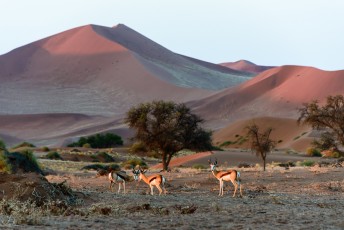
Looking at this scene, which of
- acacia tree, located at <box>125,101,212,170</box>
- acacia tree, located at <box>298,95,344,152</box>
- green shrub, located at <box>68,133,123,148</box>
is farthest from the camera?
green shrub, located at <box>68,133,123,148</box>

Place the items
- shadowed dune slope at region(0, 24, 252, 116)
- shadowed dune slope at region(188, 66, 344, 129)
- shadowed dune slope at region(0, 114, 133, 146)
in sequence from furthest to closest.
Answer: shadowed dune slope at region(0, 24, 252, 116) < shadowed dune slope at region(0, 114, 133, 146) < shadowed dune slope at region(188, 66, 344, 129)

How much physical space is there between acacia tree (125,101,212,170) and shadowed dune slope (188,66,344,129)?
91085mm

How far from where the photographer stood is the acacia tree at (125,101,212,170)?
45312mm

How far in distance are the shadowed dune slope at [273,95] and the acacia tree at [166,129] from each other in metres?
91.1

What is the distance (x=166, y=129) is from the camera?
45.1 metres

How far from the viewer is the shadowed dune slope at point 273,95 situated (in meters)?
142

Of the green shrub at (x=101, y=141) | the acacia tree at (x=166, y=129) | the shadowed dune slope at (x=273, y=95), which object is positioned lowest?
the green shrub at (x=101, y=141)

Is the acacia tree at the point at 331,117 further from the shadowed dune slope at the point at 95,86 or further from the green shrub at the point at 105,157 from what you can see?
the shadowed dune slope at the point at 95,86

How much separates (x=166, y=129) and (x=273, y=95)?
109m

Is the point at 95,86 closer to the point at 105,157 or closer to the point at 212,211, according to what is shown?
the point at 105,157

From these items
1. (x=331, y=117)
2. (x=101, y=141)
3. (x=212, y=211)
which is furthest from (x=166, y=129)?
(x=101, y=141)

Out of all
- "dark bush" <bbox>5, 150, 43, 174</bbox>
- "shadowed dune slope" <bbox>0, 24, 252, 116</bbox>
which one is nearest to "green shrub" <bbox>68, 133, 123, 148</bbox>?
"dark bush" <bbox>5, 150, 43, 174</bbox>

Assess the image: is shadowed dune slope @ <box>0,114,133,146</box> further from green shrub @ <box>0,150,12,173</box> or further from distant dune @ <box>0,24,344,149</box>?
green shrub @ <box>0,150,12,173</box>

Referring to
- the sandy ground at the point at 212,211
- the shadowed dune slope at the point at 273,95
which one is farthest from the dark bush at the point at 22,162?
the shadowed dune slope at the point at 273,95
